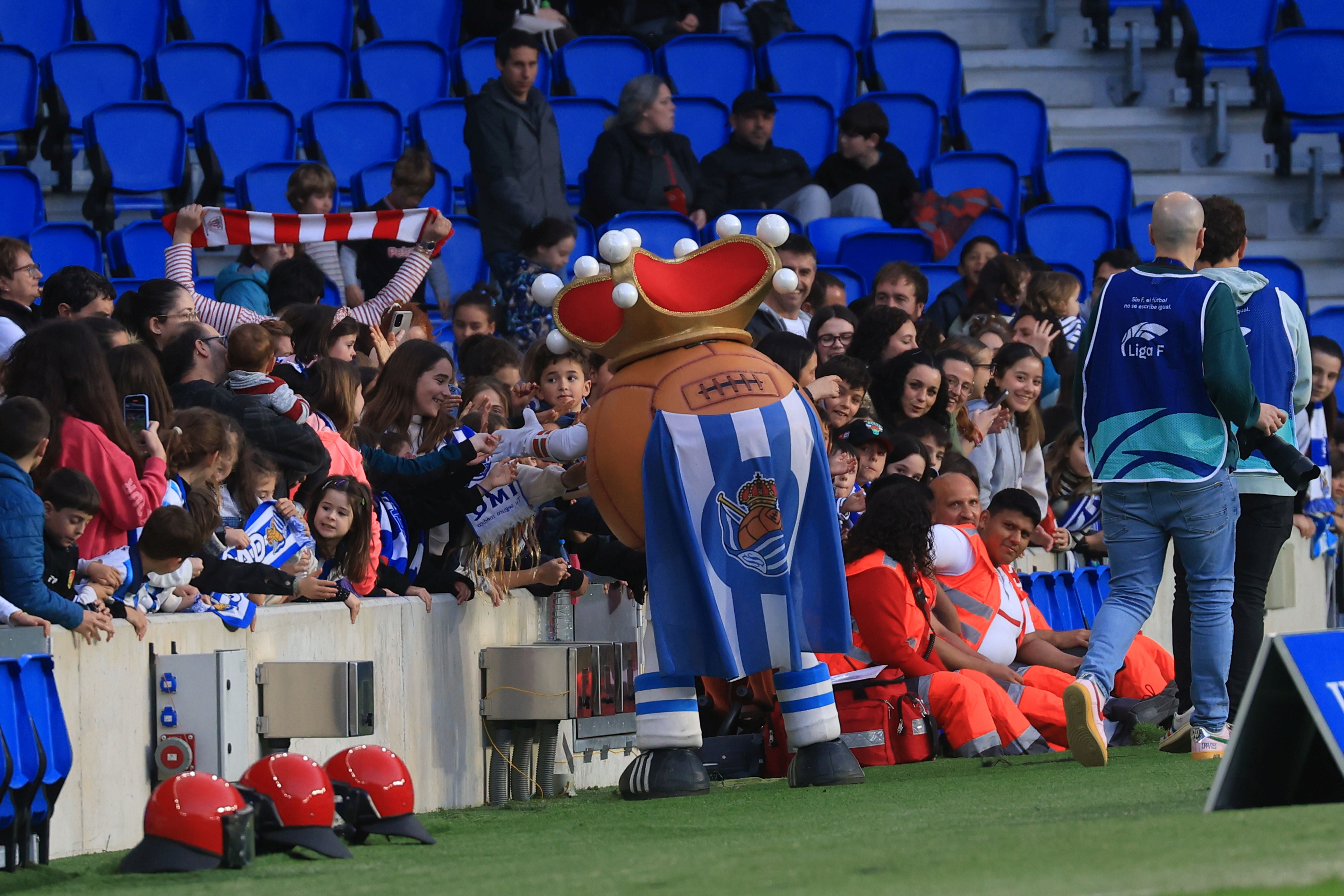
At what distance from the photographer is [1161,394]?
6.17 m

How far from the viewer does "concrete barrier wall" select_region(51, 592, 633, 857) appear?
4930mm

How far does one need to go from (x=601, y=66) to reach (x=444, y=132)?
5.10ft

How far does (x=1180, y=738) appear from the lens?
6.57 meters

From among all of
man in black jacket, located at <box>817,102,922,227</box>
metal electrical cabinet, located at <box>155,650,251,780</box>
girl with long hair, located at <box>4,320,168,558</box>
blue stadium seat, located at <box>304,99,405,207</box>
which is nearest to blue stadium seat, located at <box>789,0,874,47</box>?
man in black jacket, located at <box>817,102,922,227</box>

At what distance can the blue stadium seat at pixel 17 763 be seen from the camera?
436 centimetres

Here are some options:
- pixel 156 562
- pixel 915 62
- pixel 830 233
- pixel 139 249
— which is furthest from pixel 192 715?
pixel 915 62

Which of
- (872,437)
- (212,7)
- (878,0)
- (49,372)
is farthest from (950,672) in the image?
(878,0)

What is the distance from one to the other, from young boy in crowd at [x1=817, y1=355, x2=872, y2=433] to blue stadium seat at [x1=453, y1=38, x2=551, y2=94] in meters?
5.45

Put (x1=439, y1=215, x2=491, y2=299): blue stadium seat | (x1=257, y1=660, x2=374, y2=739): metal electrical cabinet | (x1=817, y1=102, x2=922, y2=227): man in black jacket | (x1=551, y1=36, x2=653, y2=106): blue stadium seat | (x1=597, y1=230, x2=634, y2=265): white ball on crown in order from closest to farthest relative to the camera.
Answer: (x1=257, y1=660, x2=374, y2=739): metal electrical cabinet, (x1=597, y1=230, x2=634, y2=265): white ball on crown, (x1=439, y1=215, x2=491, y2=299): blue stadium seat, (x1=817, y1=102, x2=922, y2=227): man in black jacket, (x1=551, y1=36, x2=653, y2=106): blue stadium seat

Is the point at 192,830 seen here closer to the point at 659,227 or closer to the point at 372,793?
the point at 372,793

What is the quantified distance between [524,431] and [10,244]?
2727 millimetres

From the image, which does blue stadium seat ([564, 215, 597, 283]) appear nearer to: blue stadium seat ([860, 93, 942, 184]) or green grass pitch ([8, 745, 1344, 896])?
blue stadium seat ([860, 93, 942, 184])

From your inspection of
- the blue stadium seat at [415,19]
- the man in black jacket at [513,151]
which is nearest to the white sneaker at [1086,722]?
the man in black jacket at [513,151]

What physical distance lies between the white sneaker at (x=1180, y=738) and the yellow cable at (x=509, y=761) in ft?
7.17
